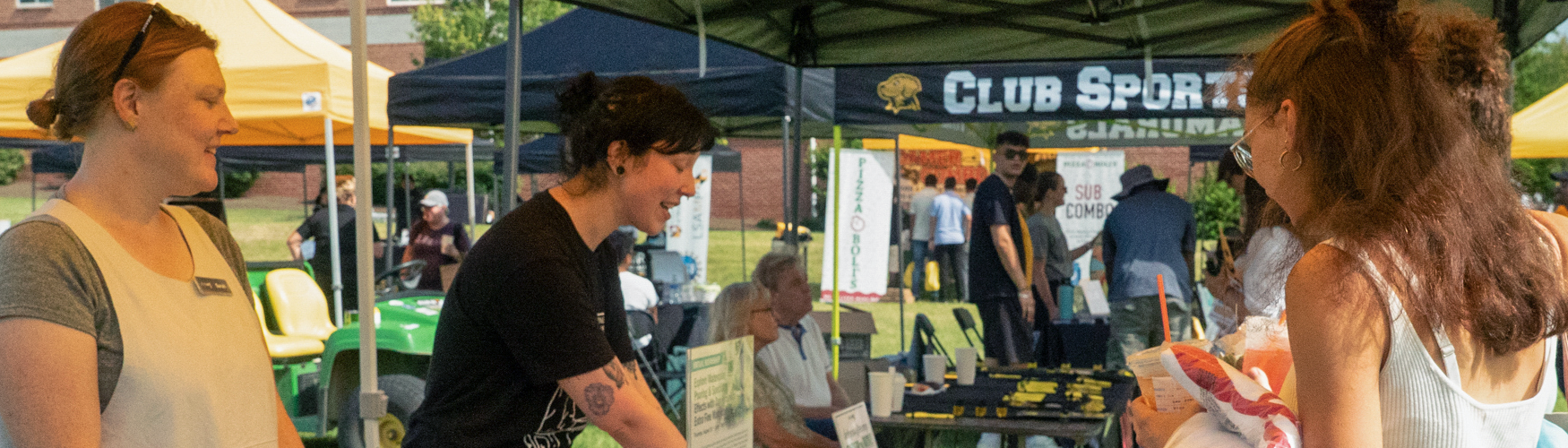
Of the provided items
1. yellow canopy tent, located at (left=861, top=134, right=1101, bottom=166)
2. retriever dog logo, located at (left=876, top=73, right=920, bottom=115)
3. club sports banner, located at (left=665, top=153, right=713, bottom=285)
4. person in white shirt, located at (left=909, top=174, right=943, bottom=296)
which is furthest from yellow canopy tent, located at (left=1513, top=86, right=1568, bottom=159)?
person in white shirt, located at (left=909, top=174, right=943, bottom=296)

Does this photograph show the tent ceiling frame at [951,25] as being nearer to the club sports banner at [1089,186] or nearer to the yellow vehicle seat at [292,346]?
the yellow vehicle seat at [292,346]

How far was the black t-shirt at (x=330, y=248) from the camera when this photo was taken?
27.1 ft

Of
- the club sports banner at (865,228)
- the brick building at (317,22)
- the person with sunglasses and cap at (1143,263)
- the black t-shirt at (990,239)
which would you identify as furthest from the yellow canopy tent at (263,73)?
the brick building at (317,22)

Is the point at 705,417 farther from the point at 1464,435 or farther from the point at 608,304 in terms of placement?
the point at 1464,435

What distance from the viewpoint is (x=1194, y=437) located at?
1.10 meters

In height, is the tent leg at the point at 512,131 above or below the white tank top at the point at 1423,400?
above

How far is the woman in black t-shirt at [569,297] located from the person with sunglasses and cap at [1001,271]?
4.17 m

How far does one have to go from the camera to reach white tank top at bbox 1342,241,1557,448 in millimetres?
1010

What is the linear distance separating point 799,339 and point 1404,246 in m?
3.03

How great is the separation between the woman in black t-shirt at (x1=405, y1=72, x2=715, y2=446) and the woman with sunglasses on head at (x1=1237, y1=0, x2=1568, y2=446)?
0.93 metres

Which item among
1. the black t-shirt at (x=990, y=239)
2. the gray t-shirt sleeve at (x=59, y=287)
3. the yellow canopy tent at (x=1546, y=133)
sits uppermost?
the yellow canopy tent at (x=1546, y=133)

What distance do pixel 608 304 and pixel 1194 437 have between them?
1040 mm

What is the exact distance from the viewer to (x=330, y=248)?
27.8 ft

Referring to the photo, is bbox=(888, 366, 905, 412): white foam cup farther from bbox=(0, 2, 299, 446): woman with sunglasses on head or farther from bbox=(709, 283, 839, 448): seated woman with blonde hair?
bbox=(0, 2, 299, 446): woman with sunglasses on head
